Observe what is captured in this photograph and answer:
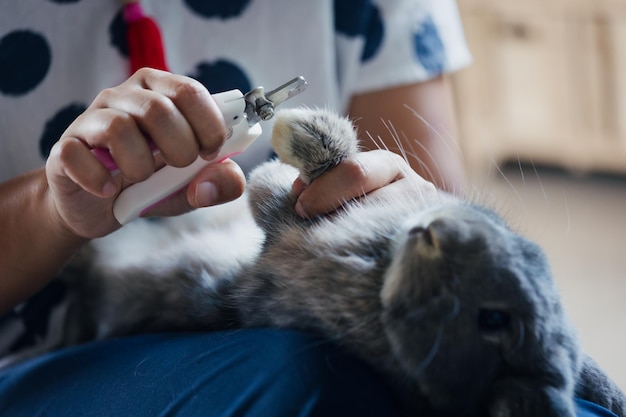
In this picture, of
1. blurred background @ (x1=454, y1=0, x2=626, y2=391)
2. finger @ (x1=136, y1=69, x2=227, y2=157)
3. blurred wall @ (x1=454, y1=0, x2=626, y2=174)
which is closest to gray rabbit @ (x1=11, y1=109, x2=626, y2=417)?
finger @ (x1=136, y1=69, x2=227, y2=157)

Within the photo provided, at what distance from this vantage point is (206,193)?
2.38 feet

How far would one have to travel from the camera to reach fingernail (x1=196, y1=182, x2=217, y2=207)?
73 cm

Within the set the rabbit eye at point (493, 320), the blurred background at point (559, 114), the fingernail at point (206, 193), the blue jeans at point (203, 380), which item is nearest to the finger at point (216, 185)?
the fingernail at point (206, 193)

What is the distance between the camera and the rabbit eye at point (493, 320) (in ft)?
2.15

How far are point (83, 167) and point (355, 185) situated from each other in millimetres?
242

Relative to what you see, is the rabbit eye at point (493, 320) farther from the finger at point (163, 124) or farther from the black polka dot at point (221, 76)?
the black polka dot at point (221, 76)

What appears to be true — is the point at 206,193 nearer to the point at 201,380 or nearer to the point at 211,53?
the point at 201,380

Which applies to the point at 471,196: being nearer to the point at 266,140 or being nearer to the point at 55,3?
the point at 266,140

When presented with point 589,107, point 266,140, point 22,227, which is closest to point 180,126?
point 22,227

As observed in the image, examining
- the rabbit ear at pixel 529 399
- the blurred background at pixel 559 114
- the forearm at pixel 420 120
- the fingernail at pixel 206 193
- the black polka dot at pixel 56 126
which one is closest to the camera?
the rabbit ear at pixel 529 399

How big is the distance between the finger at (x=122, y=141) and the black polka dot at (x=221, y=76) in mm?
352

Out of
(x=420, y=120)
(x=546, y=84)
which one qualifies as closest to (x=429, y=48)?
(x=420, y=120)

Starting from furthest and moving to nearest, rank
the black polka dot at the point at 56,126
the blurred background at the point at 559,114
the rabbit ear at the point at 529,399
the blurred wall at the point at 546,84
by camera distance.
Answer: the blurred wall at the point at 546,84, the blurred background at the point at 559,114, the black polka dot at the point at 56,126, the rabbit ear at the point at 529,399

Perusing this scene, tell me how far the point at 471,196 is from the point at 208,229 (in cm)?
32
